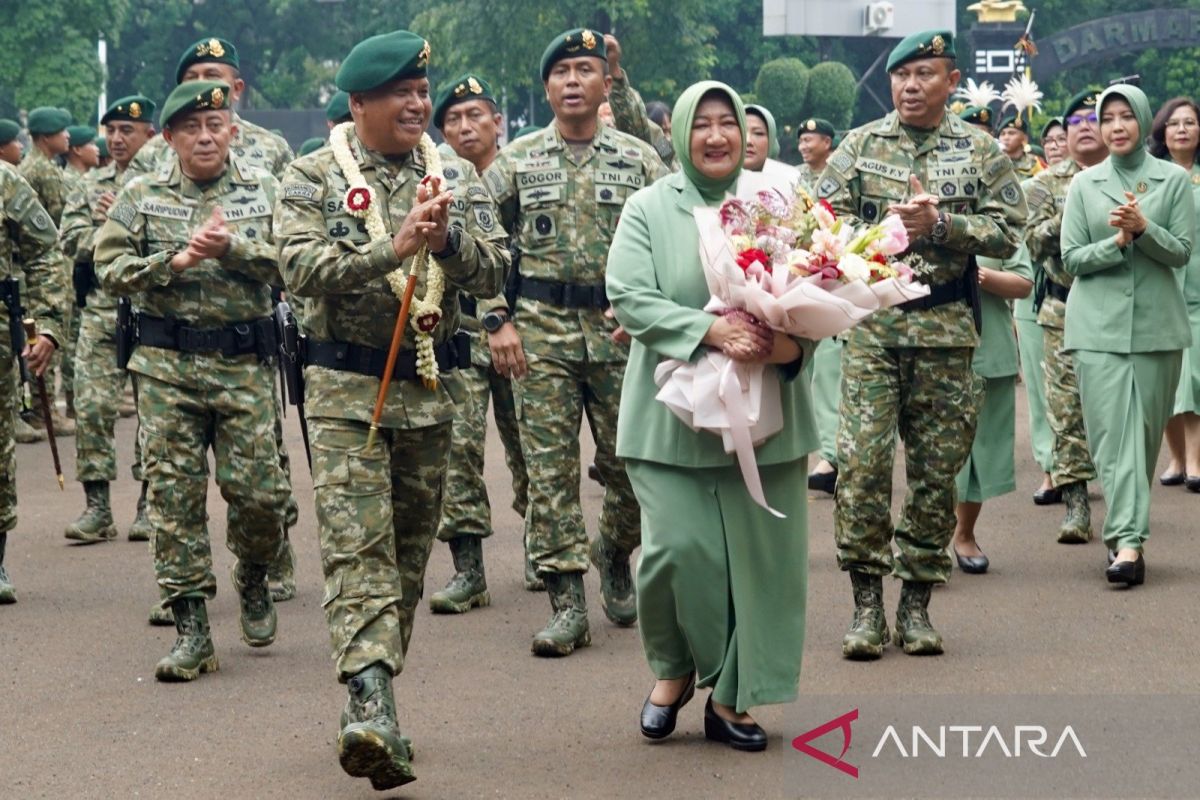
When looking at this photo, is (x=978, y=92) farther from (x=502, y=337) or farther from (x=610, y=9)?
(x=610, y=9)

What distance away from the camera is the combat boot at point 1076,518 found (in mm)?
11273

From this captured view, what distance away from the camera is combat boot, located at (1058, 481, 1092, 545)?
11273 millimetres

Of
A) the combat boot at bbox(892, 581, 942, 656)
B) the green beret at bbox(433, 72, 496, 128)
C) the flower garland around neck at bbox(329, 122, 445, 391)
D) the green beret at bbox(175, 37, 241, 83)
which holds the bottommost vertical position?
the combat boot at bbox(892, 581, 942, 656)

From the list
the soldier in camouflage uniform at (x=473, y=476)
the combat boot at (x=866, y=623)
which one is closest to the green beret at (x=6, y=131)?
the soldier in camouflage uniform at (x=473, y=476)

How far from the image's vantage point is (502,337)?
8219 mm

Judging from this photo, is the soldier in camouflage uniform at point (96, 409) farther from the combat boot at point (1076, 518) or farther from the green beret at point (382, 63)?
the green beret at point (382, 63)

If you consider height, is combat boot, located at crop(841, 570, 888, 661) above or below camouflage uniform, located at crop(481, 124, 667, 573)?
below

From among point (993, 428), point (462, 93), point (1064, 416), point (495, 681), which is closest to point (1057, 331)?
point (1064, 416)

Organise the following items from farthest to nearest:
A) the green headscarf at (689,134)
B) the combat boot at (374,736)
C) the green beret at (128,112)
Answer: the green beret at (128,112) < the green headscarf at (689,134) < the combat boot at (374,736)

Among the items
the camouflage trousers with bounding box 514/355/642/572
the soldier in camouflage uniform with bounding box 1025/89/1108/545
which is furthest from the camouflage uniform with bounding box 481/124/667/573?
the soldier in camouflage uniform with bounding box 1025/89/1108/545

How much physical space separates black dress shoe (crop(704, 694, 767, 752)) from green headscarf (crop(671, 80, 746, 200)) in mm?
1686

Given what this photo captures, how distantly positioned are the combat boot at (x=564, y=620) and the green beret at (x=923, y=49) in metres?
2.44

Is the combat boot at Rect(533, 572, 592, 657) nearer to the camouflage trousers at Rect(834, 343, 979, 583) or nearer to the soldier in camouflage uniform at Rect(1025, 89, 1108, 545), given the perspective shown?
the camouflage trousers at Rect(834, 343, 979, 583)

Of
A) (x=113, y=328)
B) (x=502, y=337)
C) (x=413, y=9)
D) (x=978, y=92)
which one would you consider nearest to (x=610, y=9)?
(x=413, y=9)
